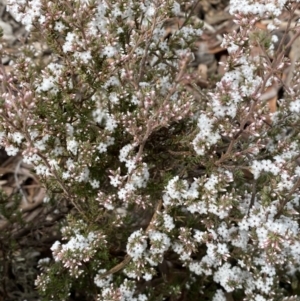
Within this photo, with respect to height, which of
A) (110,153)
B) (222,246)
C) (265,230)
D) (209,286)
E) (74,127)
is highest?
(74,127)

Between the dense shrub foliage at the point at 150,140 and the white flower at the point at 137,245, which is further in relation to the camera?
the white flower at the point at 137,245

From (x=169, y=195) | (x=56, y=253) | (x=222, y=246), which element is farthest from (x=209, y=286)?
(x=56, y=253)

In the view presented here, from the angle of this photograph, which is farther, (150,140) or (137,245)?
(150,140)

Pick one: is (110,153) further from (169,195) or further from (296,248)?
(296,248)

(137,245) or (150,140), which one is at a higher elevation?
(150,140)

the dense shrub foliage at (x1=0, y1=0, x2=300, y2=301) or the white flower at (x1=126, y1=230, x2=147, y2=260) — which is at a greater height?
the dense shrub foliage at (x1=0, y1=0, x2=300, y2=301)

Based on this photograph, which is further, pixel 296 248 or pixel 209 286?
pixel 209 286

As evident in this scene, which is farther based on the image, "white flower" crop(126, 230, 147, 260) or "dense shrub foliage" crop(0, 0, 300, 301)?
"white flower" crop(126, 230, 147, 260)

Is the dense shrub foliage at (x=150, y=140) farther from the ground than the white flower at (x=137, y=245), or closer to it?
farther from the ground
